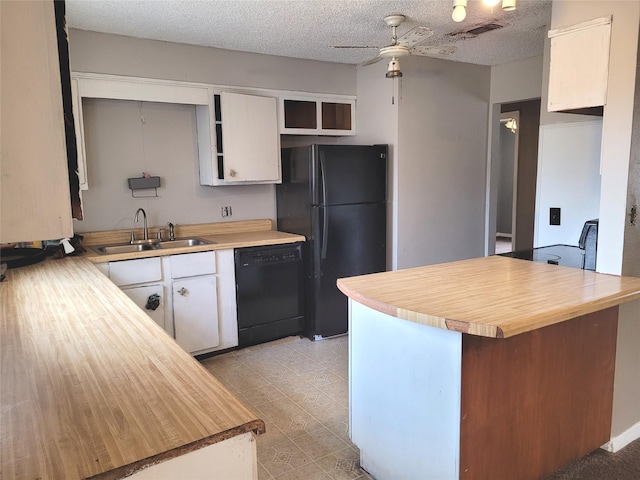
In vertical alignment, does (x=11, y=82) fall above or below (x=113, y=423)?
above

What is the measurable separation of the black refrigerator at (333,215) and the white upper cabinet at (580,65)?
5.92 ft

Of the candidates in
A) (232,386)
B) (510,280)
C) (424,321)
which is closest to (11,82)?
(424,321)

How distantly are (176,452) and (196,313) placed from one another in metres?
2.63

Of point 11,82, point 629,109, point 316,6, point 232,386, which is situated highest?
point 316,6

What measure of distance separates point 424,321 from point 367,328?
46 centimetres

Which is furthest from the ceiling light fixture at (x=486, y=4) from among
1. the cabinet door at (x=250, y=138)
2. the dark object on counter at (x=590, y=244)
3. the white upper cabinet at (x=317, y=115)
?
the white upper cabinet at (x=317, y=115)

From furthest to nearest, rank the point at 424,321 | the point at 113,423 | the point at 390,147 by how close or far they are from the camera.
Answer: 1. the point at 390,147
2. the point at 424,321
3. the point at 113,423

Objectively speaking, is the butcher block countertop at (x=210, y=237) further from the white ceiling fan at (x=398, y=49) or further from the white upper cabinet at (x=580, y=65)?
the white upper cabinet at (x=580, y=65)

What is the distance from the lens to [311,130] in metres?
4.23

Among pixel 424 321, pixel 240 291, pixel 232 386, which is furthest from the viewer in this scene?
pixel 240 291

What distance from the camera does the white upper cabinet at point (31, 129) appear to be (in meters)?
0.54

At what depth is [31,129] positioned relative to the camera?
0.56m

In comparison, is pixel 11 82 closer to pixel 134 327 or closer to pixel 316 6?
pixel 134 327

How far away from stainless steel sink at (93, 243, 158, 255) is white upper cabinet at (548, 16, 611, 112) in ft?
9.35
